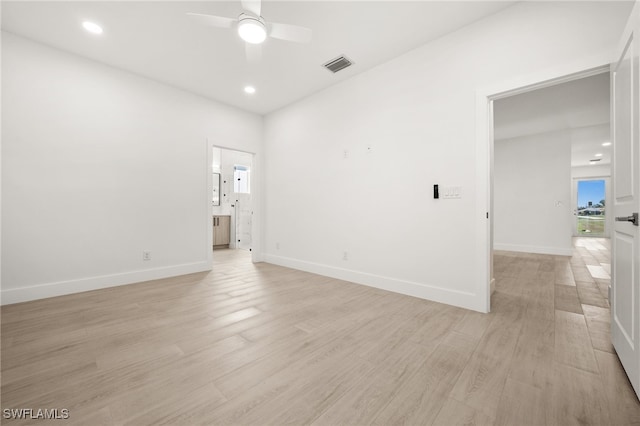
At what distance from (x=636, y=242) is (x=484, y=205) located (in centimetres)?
113

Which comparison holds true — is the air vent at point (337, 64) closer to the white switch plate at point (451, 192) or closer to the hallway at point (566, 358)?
the white switch plate at point (451, 192)

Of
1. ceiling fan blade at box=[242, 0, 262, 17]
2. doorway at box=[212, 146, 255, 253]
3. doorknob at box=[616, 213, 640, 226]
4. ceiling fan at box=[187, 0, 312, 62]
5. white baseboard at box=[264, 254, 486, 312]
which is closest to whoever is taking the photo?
doorknob at box=[616, 213, 640, 226]

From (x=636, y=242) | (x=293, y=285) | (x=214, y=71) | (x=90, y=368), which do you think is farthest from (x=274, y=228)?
(x=636, y=242)

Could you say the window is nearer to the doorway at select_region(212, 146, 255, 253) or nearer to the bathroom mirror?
the doorway at select_region(212, 146, 255, 253)

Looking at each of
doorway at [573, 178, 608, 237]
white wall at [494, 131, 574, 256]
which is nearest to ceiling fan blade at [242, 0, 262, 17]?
white wall at [494, 131, 574, 256]

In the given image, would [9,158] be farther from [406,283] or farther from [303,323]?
[406,283]

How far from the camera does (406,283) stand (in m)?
3.00

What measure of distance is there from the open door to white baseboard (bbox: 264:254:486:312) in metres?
0.95

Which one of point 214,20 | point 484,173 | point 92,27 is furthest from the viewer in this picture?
point 92,27

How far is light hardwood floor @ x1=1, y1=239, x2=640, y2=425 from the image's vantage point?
1233 millimetres

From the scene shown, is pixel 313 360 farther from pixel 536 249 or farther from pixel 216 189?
pixel 536 249

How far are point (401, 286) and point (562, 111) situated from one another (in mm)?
4860

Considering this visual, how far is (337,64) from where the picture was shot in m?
3.32

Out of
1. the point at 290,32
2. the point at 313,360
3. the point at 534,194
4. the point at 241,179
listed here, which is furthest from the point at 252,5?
the point at 534,194
